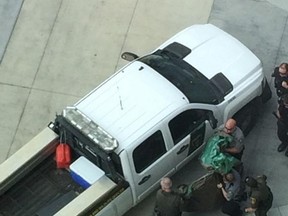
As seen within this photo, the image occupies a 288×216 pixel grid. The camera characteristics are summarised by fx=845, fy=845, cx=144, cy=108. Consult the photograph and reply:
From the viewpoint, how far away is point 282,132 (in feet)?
44.7

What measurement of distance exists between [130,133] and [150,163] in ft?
2.02

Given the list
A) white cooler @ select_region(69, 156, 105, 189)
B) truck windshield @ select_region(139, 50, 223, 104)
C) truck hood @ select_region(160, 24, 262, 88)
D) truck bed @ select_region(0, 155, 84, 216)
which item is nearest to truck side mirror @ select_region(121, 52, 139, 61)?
truck windshield @ select_region(139, 50, 223, 104)

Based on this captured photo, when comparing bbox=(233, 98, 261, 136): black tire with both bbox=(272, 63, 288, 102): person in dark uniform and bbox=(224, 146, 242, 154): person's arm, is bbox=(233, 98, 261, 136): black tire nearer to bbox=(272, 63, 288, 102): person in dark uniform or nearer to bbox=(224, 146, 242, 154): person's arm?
bbox=(272, 63, 288, 102): person in dark uniform

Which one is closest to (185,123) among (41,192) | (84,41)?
(41,192)

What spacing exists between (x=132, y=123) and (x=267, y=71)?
339 centimetres

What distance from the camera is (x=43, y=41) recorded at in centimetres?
1553

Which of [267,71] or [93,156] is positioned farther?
[267,71]

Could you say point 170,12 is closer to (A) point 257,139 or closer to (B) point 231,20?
(B) point 231,20

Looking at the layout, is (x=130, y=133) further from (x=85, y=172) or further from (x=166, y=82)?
(x=166, y=82)

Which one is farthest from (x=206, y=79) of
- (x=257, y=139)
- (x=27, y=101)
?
(x=27, y=101)

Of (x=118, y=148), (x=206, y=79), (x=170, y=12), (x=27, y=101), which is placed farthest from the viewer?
(x=170, y=12)

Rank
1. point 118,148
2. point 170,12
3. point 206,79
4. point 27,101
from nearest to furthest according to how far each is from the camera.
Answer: point 118,148
point 206,79
point 27,101
point 170,12

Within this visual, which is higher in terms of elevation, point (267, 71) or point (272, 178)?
point (267, 71)

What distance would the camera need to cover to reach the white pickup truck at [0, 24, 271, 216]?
1241cm
